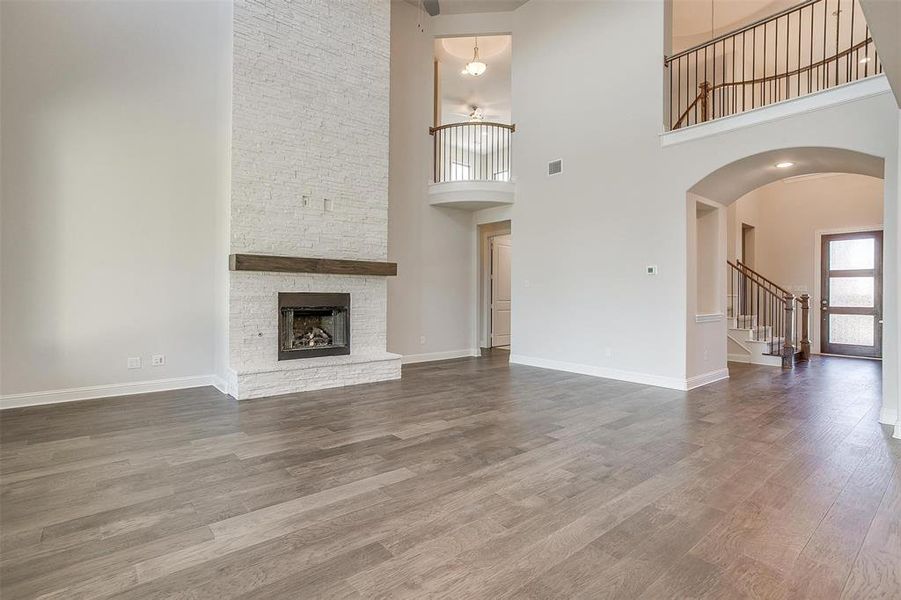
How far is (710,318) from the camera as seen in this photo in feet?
19.2

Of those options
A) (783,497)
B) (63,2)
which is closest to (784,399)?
(783,497)

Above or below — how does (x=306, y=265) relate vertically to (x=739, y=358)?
above

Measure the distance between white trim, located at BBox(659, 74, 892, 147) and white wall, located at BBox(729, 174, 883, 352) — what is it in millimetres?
3797

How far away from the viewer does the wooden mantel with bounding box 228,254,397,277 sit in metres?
4.87

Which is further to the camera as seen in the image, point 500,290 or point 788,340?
point 500,290

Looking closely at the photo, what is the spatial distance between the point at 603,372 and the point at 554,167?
3.12 metres

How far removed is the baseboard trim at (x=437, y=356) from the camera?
24.2ft

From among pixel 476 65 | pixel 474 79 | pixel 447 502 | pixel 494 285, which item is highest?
pixel 474 79

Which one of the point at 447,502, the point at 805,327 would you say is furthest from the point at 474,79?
the point at 447,502

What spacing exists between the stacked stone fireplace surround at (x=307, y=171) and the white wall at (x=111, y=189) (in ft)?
1.26

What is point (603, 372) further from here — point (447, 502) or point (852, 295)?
point (852, 295)

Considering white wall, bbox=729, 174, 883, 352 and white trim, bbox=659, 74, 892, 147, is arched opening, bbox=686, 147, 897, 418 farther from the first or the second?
white trim, bbox=659, 74, 892, 147

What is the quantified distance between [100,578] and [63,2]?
554 centimetres

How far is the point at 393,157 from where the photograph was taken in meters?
7.15
